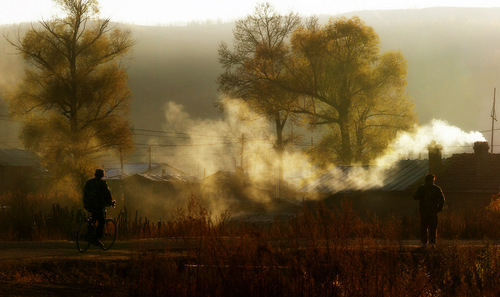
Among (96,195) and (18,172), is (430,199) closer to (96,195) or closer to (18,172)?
(96,195)

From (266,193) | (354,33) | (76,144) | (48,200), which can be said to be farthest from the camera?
(266,193)

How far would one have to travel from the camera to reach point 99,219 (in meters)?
17.7

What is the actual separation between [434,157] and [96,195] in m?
24.5

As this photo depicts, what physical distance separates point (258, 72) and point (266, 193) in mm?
9989

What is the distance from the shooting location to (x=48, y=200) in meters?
37.3

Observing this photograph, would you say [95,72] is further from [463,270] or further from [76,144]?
[463,270]

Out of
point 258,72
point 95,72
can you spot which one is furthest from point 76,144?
point 258,72

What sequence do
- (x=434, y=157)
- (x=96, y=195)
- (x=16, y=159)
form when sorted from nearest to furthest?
(x=96, y=195) < (x=434, y=157) < (x=16, y=159)

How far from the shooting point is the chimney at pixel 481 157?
122ft

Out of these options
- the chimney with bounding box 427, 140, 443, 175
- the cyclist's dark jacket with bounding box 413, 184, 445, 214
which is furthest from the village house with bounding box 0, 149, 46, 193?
the cyclist's dark jacket with bounding box 413, 184, 445, 214

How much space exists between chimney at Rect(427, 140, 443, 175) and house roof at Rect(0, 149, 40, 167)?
42.1 m

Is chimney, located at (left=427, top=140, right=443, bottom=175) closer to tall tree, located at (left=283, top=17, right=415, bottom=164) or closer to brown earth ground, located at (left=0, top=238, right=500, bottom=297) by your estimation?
tall tree, located at (left=283, top=17, right=415, bottom=164)

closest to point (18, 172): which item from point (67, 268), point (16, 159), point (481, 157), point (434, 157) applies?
point (16, 159)

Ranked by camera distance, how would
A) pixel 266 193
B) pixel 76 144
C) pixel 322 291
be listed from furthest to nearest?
pixel 266 193 → pixel 76 144 → pixel 322 291
